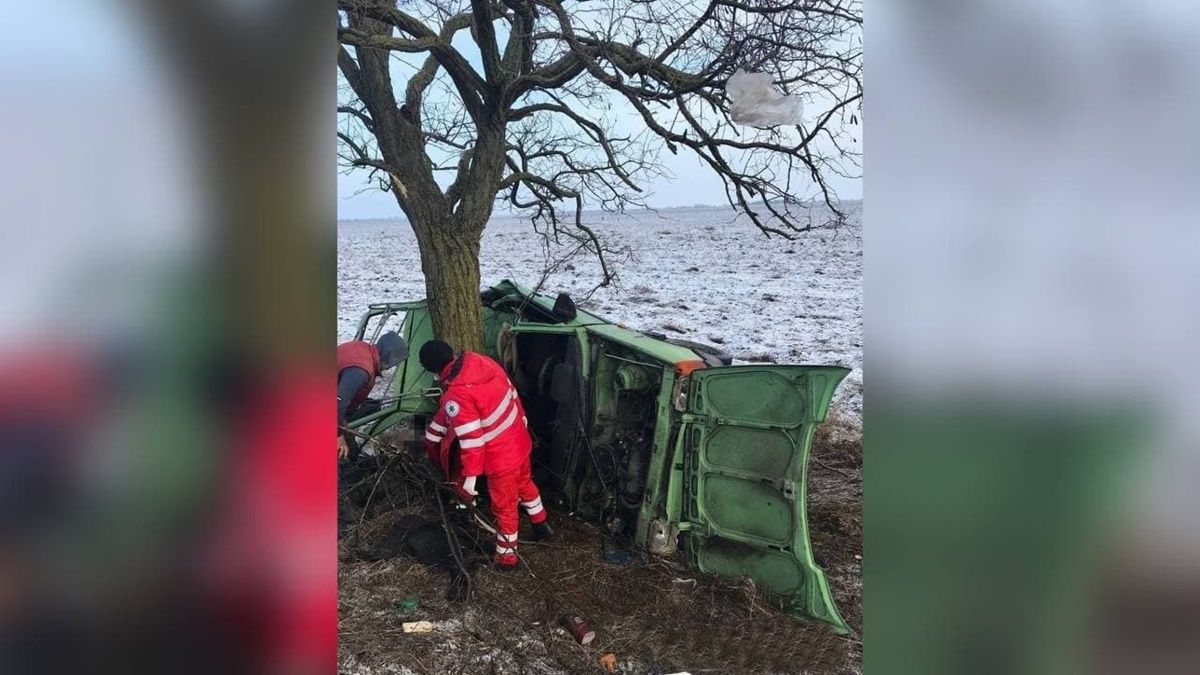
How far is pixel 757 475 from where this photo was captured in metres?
4.07

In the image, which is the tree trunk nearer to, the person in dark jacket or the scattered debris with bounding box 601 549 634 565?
the person in dark jacket

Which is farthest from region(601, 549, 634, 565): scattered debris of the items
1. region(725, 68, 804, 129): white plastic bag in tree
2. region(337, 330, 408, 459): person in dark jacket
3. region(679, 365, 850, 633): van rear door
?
region(725, 68, 804, 129): white plastic bag in tree

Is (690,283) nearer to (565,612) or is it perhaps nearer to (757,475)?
(757,475)

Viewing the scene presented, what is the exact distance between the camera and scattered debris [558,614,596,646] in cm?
395

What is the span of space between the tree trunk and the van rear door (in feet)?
6.58

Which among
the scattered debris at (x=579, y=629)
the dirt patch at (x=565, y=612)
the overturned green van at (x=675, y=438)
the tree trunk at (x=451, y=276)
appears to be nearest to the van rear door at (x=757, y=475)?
the overturned green van at (x=675, y=438)

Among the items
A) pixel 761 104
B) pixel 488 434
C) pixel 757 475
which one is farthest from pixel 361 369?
pixel 761 104

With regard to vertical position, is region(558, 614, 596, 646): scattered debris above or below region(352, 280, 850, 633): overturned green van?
below
